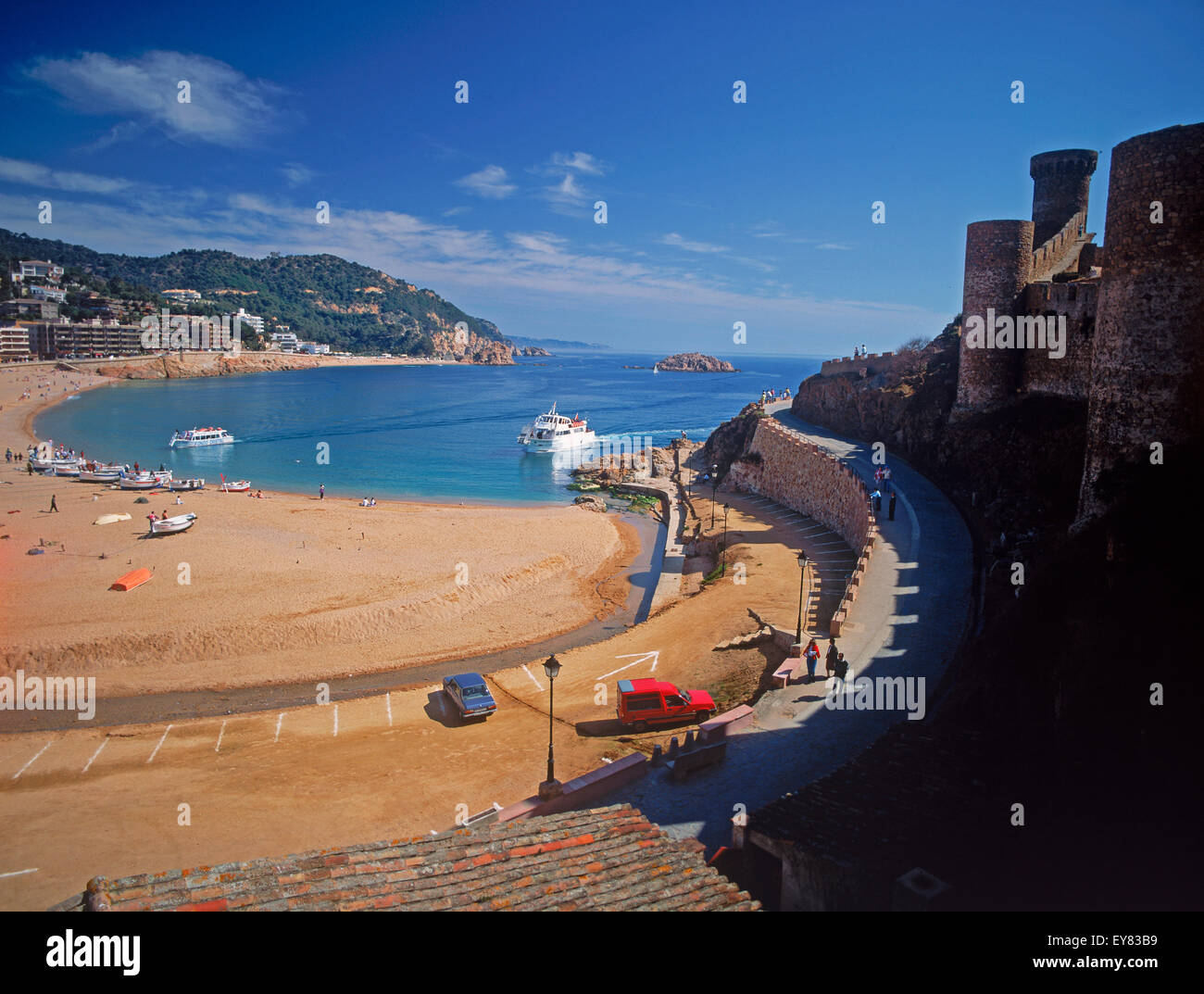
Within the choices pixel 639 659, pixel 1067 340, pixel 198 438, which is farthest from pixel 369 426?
pixel 1067 340

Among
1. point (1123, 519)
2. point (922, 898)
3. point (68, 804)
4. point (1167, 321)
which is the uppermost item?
point (1167, 321)

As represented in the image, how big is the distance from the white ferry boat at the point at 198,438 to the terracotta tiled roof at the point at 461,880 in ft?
200

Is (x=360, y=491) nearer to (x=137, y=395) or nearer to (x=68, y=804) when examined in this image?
(x=68, y=804)

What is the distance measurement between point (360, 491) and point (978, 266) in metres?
36.8

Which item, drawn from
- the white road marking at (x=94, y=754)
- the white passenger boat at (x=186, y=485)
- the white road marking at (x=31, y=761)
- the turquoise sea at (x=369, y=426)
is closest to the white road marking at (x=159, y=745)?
the white road marking at (x=94, y=754)

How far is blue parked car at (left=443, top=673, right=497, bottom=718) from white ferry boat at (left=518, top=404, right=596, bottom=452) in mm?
48874

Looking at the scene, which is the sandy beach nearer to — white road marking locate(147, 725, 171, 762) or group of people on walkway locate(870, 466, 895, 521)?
white road marking locate(147, 725, 171, 762)

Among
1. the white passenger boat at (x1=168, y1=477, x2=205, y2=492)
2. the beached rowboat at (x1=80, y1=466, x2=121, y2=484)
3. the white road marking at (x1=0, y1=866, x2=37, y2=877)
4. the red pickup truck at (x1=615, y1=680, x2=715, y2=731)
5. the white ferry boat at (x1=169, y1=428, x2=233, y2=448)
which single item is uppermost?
the white ferry boat at (x1=169, y1=428, x2=233, y2=448)

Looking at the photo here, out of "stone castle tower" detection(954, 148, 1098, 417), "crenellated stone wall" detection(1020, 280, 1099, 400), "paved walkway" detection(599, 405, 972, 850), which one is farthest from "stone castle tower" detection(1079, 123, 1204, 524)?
"stone castle tower" detection(954, 148, 1098, 417)

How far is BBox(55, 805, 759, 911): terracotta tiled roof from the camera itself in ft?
16.3

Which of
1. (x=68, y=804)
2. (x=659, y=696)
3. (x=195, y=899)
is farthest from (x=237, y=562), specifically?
(x=195, y=899)

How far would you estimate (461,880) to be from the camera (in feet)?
17.7

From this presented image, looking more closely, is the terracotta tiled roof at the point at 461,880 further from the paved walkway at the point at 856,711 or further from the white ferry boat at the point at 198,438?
the white ferry boat at the point at 198,438
